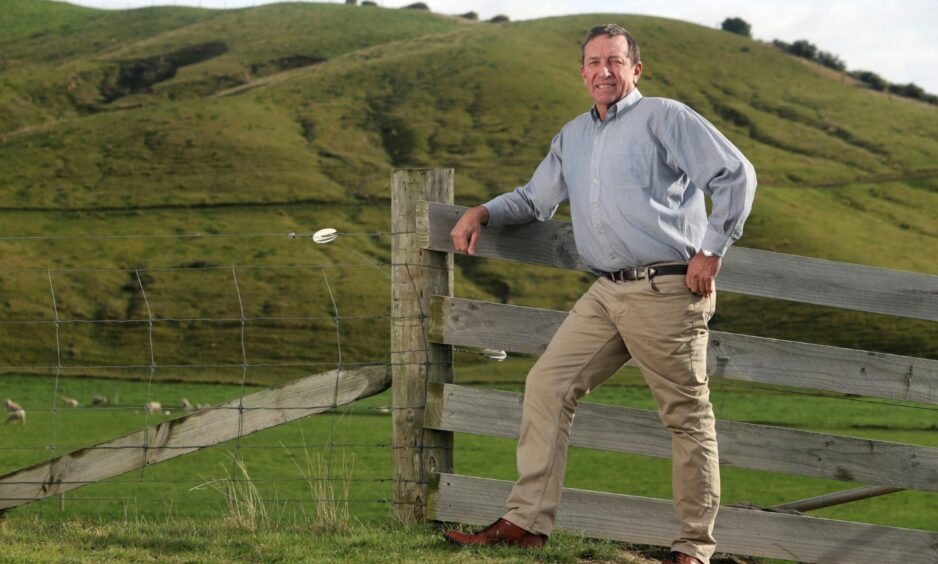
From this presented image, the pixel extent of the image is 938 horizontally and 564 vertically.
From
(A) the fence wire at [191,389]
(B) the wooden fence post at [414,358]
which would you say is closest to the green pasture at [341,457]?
(A) the fence wire at [191,389]

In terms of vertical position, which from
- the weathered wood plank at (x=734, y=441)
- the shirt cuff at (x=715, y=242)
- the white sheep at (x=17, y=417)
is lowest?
the white sheep at (x=17, y=417)

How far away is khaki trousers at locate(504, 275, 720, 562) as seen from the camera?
15.7 feet

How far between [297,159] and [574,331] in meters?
69.3

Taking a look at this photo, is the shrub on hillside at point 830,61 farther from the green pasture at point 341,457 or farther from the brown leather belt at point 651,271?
the brown leather belt at point 651,271

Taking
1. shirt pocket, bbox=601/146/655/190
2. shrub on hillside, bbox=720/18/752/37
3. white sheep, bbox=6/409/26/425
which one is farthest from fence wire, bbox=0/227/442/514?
shrub on hillside, bbox=720/18/752/37

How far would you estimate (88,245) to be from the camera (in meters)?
57.0

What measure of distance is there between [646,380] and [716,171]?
0.96 metres

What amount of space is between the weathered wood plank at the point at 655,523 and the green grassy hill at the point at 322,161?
1320 centimetres

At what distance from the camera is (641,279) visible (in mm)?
4836

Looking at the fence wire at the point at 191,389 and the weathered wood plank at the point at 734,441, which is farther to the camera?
the fence wire at the point at 191,389

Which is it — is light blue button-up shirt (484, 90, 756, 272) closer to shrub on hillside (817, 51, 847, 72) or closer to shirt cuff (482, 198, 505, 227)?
shirt cuff (482, 198, 505, 227)

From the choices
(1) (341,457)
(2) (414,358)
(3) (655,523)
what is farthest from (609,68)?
(1) (341,457)

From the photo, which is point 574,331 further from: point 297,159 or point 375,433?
point 297,159

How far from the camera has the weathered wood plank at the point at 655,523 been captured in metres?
5.61
